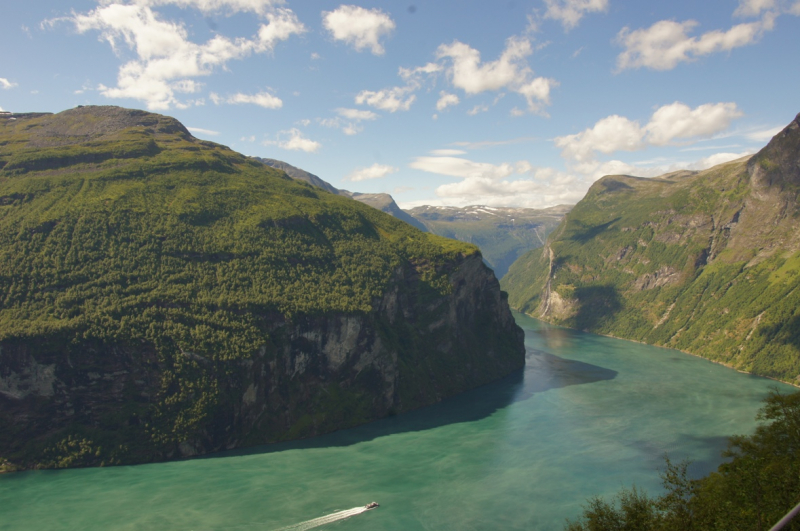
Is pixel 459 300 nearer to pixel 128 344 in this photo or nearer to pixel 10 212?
pixel 128 344

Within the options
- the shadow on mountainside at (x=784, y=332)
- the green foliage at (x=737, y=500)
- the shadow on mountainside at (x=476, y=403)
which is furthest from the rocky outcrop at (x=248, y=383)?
the shadow on mountainside at (x=784, y=332)

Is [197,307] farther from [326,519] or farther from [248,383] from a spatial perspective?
[326,519]

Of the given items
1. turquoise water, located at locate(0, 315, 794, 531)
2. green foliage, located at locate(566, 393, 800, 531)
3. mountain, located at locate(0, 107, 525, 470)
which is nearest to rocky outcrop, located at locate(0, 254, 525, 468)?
mountain, located at locate(0, 107, 525, 470)

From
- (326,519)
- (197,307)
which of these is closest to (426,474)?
(326,519)

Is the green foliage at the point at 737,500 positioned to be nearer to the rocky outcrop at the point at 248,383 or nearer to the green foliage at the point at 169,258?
the rocky outcrop at the point at 248,383

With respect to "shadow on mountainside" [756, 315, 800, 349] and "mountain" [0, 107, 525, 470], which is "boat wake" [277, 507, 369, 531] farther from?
"shadow on mountainside" [756, 315, 800, 349]

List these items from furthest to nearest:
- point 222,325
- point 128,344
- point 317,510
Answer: point 222,325 < point 128,344 < point 317,510

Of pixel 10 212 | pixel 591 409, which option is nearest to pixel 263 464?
pixel 591 409

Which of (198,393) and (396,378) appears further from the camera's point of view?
(396,378)
